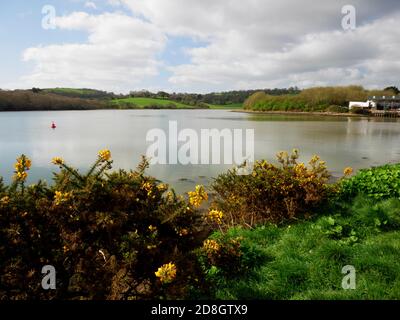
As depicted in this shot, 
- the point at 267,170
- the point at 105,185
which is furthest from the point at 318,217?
the point at 105,185

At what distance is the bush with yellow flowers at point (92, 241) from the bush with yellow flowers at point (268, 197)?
9.25 ft

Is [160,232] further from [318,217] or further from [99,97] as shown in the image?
[99,97]

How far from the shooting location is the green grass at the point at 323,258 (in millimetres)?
3365

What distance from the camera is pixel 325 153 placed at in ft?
56.2

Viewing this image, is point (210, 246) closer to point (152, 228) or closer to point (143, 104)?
point (152, 228)

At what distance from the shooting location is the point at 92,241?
109 inches

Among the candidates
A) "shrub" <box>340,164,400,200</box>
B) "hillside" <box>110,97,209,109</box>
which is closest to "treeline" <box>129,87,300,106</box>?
"hillside" <box>110,97,209,109</box>

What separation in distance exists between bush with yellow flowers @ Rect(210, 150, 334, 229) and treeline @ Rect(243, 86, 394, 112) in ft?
295

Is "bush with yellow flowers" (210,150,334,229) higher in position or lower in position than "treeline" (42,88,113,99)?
lower

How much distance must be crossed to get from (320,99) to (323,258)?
103782 mm

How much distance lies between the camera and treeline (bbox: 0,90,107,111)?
312ft

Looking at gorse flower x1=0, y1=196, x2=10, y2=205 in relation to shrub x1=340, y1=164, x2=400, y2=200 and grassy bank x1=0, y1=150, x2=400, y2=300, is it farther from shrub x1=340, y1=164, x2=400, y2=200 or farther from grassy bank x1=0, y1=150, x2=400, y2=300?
shrub x1=340, y1=164, x2=400, y2=200

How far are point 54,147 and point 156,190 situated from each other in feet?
60.8

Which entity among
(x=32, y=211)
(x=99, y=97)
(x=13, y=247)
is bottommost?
(x=13, y=247)
